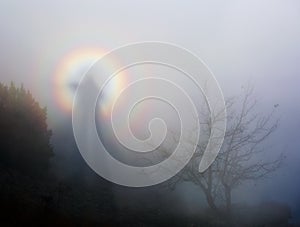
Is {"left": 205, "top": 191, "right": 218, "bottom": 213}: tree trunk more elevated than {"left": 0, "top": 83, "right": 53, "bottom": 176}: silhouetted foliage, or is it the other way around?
{"left": 0, "top": 83, "right": 53, "bottom": 176}: silhouetted foliage

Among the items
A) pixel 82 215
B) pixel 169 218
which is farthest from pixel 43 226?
pixel 169 218

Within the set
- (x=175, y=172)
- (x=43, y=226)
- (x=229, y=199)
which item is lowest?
(x=43, y=226)

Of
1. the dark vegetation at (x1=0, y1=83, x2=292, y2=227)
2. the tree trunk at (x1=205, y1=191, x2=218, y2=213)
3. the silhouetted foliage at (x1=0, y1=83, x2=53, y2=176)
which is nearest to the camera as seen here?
the dark vegetation at (x1=0, y1=83, x2=292, y2=227)

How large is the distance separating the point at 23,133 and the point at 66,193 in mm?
4218

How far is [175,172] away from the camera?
69.1ft

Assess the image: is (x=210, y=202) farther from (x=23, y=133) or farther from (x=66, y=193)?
(x=23, y=133)

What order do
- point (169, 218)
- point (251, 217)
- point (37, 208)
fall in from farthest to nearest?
point (251, 217)
point (169, 218)
point (37, 208)

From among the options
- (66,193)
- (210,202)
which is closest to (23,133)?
(66,193)

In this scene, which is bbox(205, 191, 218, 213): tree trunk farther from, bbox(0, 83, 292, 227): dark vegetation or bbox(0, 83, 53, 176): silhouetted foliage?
bbox(0, 83, 53, 176): silhouetted foliage

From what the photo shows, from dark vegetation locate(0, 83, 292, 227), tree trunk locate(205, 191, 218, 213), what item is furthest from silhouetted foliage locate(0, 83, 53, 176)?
tree trunk locate(205, 191, 218, 213)

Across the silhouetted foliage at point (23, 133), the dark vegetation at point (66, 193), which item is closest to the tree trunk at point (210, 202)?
the dark vegetation at point (66, 193)

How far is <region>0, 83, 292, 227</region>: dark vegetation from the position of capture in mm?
17281

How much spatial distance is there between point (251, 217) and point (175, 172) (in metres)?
3.87

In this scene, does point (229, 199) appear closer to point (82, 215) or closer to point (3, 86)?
point (82, 215)
